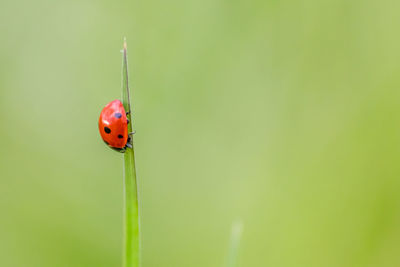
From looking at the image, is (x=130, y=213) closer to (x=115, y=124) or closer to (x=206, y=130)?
(x=115, y=124)

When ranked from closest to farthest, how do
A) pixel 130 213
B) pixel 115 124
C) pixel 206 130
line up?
pixel 130 213, pixel 115 124, pixel 206 130

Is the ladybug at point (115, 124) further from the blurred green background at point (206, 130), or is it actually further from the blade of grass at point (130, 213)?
the blade of grass at point (130, 213)

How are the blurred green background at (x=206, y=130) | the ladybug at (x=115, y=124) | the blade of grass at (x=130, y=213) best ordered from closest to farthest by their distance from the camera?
the blade of grass at (x=130, y=213) → the ladybug at (x=115, y=124) → the blurred green background at (x=206, y=130)

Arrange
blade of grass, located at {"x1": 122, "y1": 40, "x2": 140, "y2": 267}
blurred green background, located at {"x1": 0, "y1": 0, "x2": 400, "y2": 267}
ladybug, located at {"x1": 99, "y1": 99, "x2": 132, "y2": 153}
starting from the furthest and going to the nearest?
1. blurred green background, located at {"x1": 0, "y1": 0, "x2": 400, "y2": 267}
2. ladybug, located at {"x1": 99, "y1": 99, "x2": 132, "y2": 153}
3. blade of grass, located at {"x1": 122, "y1": 40, "x2": 140, "y2": 267}

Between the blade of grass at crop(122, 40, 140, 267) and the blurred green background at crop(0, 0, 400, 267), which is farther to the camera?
the blurred green background at crop(0, 0, 400, 267)

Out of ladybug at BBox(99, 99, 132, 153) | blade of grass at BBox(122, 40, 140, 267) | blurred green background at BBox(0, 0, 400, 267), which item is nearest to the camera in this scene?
blade of grass at BBox(122, 40, 140, 267)

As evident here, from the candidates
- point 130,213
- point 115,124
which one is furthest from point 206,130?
point 130,213

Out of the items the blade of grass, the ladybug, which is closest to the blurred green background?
the ladybug

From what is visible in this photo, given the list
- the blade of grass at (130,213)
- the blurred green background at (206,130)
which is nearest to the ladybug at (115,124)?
the blurred green background at (206,130)

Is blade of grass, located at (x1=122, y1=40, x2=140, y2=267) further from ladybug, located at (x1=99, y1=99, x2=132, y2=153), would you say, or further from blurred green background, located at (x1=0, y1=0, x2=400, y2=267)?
blurred green background, located at (x1=0, y1=0, x2=400, y2=267)
